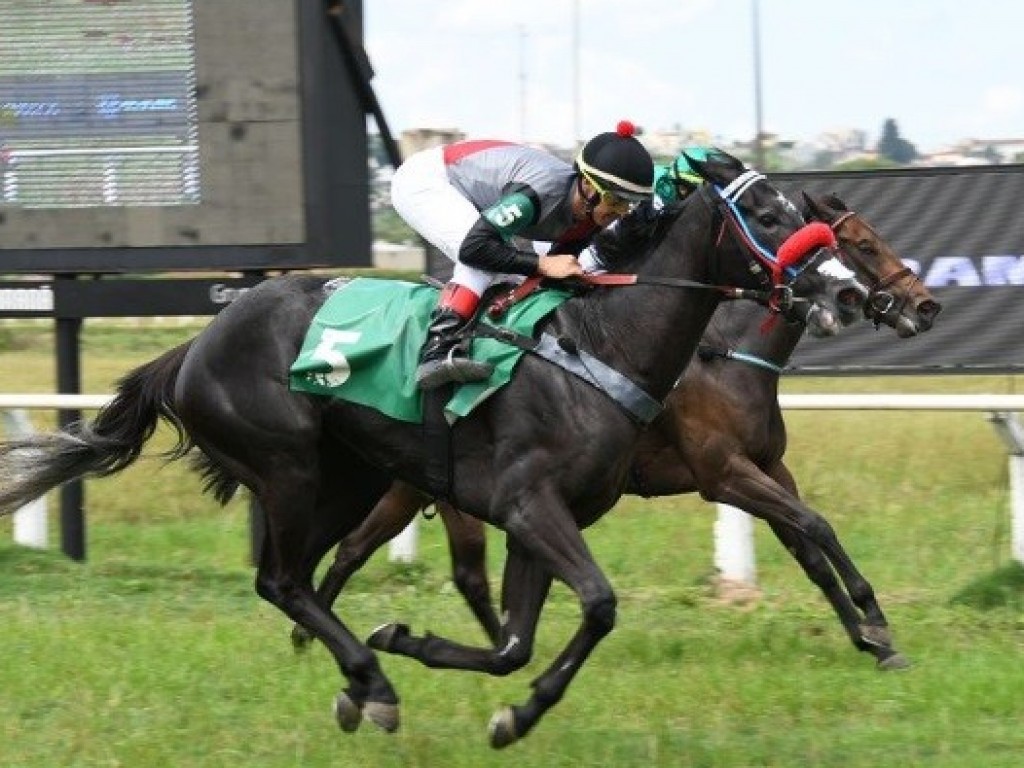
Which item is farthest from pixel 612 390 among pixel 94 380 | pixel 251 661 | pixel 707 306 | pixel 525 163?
pixel 94 380

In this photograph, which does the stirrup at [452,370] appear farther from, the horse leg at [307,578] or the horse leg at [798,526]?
the horse leg at [798,526]

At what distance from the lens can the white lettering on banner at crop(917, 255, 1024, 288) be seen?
8922mm

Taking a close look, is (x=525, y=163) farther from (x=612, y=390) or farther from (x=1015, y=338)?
(x=1015, y=338)

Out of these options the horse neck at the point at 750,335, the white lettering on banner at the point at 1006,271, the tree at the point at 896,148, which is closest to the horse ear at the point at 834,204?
the horse neck at the point at 750,335

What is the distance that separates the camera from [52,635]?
6.85 metres

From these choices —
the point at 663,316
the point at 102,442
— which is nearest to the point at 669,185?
the point at 663,316

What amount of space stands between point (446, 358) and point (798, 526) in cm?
203

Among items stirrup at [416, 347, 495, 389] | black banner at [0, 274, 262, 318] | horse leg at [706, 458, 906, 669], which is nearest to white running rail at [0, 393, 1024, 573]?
black banner at [0, 274, 262, 318]

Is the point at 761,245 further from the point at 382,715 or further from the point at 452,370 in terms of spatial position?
the point at 382,715

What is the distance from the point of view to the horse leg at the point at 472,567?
22.5 ft

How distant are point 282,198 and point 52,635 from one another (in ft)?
7.78

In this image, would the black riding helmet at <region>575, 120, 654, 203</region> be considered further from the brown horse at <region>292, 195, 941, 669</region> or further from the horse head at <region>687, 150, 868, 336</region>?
the brown horse at <region>292, 195, 941, 669</region>

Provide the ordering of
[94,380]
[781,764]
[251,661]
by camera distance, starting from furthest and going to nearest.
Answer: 1. [94,380]
2. [251,661]
3. [781,764]

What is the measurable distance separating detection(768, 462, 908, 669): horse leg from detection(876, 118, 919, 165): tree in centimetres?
1422
